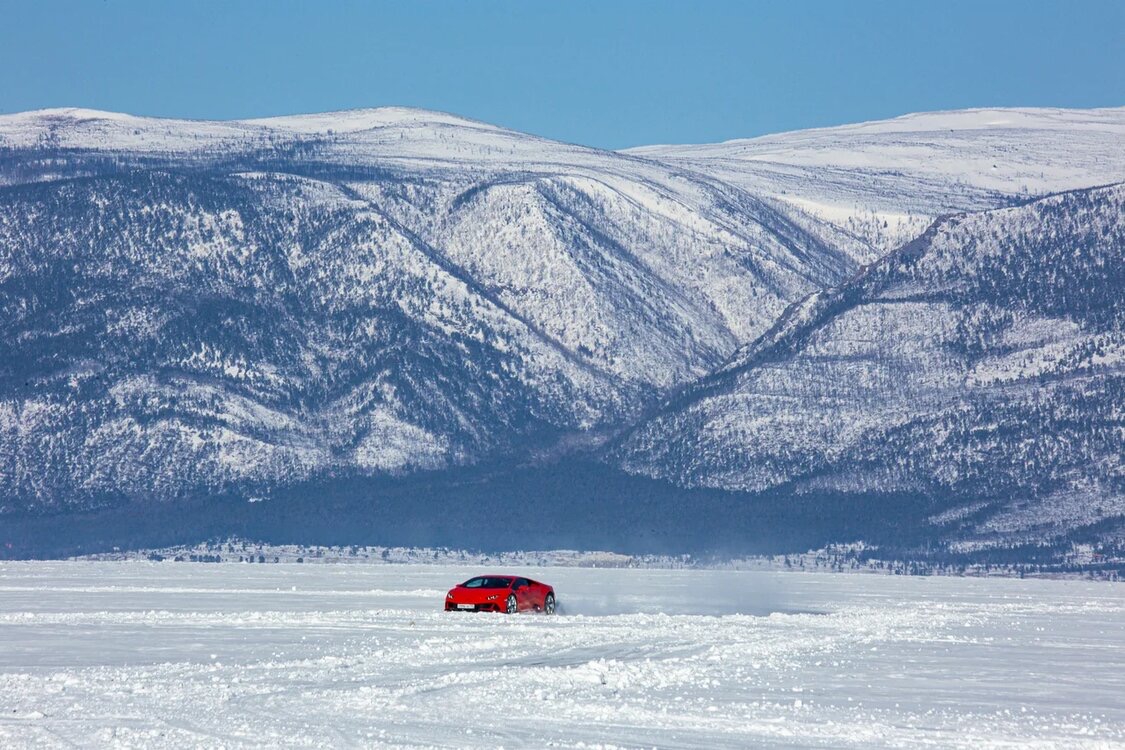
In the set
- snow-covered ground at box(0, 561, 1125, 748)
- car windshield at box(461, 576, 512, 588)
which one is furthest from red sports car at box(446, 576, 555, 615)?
snow-covered ground at box(0, 561, 1125, 748)

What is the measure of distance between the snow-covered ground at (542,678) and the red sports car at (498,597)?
1.60 meters

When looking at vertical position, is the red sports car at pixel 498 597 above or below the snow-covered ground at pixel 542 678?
above

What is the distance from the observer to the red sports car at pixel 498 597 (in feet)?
234

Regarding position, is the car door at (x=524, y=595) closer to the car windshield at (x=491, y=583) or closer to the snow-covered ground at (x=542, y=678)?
the car windshield at (x=491, y=583)

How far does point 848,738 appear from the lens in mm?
34312

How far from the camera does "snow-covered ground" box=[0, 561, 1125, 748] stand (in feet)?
112

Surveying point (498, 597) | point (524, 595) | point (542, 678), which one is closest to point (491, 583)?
point (524, 595)

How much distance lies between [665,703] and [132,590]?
210ft

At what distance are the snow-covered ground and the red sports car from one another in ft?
5.24

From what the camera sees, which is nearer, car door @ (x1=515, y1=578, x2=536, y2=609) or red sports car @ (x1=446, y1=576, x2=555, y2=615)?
red sports car @ (x1=446, y1=576, x2=555, y2=615)

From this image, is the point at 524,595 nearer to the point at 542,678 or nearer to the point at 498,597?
the point at 498,597

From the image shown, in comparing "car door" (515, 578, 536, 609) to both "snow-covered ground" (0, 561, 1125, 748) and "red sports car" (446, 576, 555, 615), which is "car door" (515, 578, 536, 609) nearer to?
"red sports car" (446, 576, 555, 615)

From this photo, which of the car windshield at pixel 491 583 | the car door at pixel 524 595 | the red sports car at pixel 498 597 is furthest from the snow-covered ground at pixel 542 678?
the car door at pixel 524 595

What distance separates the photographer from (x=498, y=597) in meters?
71.5
